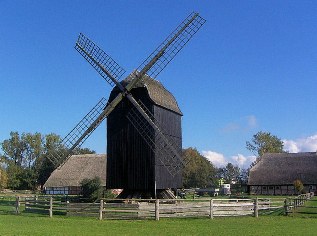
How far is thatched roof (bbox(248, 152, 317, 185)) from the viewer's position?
64500 mm

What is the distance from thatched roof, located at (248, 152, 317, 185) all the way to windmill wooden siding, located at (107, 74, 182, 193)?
37946 mm

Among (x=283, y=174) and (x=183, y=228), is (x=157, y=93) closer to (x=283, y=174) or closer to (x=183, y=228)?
(x=183, y=228)

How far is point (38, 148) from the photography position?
91688mm

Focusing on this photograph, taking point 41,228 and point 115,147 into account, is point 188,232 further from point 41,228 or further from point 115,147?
point 115,147

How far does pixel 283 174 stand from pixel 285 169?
1140 mm

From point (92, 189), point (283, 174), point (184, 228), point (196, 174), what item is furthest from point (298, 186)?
point (184, 228)

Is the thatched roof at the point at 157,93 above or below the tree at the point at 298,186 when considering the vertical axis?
above

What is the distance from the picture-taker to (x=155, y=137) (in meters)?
28.9

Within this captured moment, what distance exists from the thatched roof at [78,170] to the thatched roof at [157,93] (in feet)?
96.7

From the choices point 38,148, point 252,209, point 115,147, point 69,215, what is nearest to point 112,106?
point 115,147

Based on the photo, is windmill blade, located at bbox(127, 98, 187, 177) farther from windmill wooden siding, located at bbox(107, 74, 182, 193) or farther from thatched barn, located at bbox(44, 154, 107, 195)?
thatched barn, located at bbox(44, 154, 107, 195)

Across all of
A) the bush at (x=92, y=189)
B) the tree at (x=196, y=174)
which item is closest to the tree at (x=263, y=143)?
the tree at (x=196, y=174)

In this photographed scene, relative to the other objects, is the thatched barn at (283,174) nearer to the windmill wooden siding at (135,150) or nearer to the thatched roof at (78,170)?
the thatched roof at (78,170)

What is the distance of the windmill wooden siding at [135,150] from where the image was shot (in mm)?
29031
